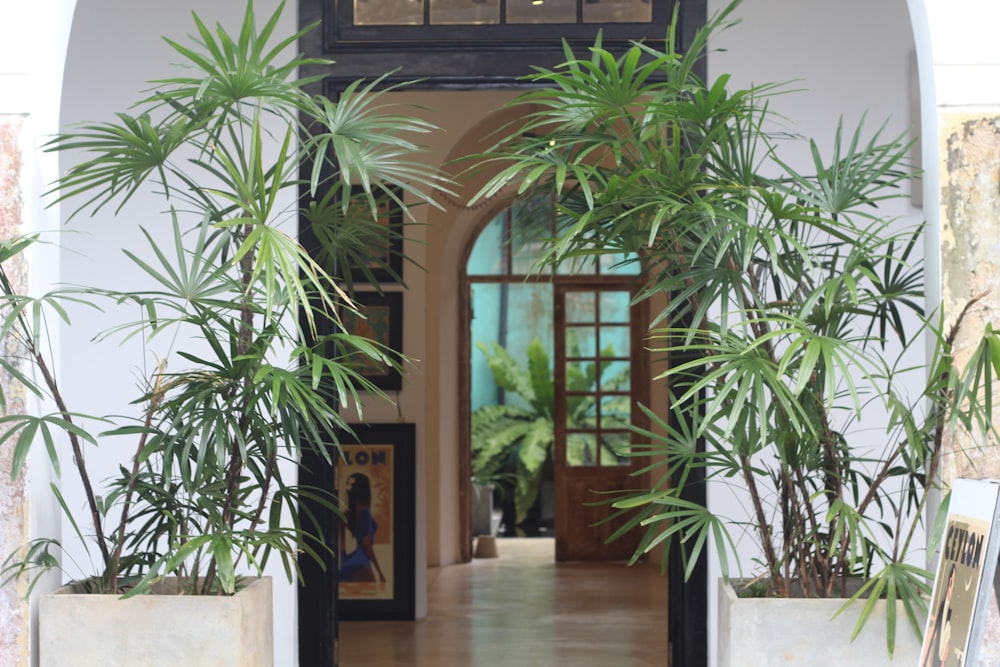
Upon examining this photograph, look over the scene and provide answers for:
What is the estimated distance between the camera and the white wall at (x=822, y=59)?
4.89 meters

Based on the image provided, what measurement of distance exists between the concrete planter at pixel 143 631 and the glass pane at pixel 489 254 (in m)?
9.41

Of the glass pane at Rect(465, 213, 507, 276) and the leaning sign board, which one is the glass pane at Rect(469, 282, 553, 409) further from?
the leaning sign board

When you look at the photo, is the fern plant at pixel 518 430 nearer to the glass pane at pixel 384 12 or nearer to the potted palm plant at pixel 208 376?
the glass pane at pixel 384 12

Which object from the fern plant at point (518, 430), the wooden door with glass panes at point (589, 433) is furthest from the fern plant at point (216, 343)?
the fern plant at point (518, 430)

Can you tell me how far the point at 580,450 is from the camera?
36.6ft

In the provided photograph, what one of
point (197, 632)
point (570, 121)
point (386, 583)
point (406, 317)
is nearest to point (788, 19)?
point (570, 121)

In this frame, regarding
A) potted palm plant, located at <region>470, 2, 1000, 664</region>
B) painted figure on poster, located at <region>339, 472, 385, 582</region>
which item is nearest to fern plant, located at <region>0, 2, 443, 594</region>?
potted palm plant, located at <region>470, 2, 1000, 664</region>

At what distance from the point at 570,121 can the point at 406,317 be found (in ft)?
15.6

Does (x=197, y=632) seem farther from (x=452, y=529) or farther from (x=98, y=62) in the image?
(x=452, y=529)

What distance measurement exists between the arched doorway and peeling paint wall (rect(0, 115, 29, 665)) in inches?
232

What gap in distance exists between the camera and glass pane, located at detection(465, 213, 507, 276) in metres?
12.8

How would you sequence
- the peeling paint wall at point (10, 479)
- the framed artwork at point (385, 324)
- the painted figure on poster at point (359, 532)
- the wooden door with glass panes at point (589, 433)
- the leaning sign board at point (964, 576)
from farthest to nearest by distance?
1. the wooden door with glass panes at point (589, 433)
2. the framed artwork at point (385, 324)
3. the painted figure on poster at point (359, 532)
4. the peeling paint wall at point (10, 479)
5. the leaning sign board at point (964, 576)

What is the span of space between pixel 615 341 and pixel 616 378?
517mm

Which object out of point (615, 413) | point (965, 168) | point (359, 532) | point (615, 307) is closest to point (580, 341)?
point (615, 307)
